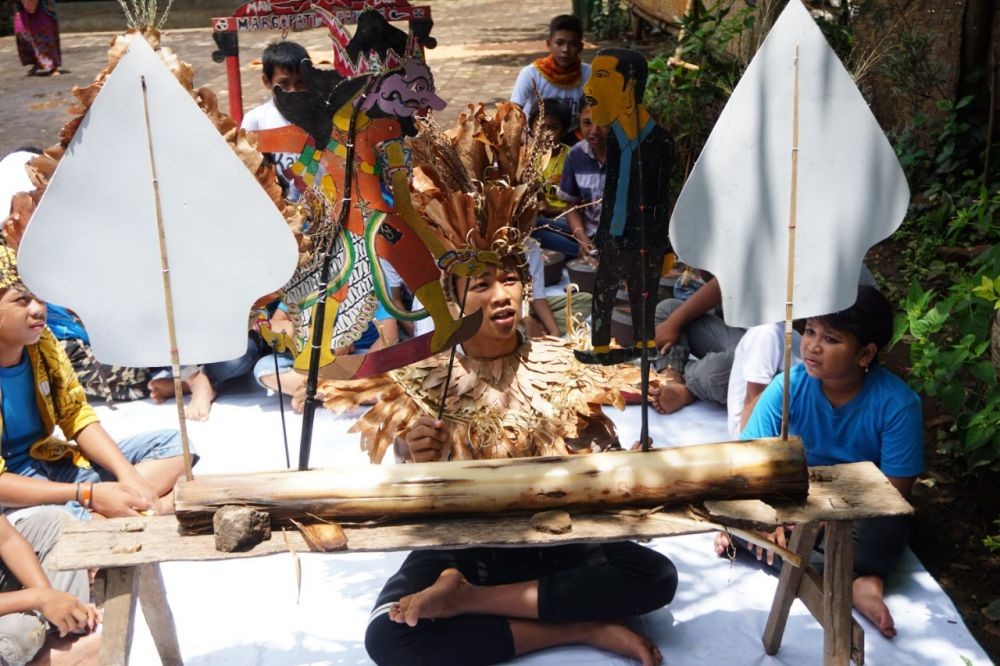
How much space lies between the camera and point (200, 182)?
203 cm

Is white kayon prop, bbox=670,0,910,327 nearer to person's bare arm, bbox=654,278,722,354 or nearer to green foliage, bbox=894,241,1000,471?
green foliage, bbox=894,241,1000,471

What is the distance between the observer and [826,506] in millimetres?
2164

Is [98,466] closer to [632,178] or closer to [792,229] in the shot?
[632,178]

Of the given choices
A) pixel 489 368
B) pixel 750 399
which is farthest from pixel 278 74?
pixel 750 399

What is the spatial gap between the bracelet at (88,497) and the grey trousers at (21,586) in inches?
4.2

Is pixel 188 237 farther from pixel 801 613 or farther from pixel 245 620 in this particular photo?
pixel 801 613

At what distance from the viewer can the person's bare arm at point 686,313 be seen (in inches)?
155

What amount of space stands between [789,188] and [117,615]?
1682 mm

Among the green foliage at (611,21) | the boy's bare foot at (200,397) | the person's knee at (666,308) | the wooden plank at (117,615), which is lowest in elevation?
the boy's bare foot at (200,397)

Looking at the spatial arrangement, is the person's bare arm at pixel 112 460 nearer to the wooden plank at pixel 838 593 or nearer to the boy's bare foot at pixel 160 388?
the boy's bare foot at pixel 160 388

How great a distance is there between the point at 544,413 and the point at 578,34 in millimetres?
3472

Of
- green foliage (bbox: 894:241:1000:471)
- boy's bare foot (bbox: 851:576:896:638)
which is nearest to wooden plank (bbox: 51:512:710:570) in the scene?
boy's bare foot (bbox: 851:576:896:638)

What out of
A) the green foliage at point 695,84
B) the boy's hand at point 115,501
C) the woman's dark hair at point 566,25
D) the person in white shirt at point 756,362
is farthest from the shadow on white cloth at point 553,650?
the woman's dark hair at point 566,25

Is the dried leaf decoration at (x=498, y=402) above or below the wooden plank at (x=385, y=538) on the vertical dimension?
above
